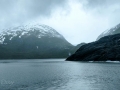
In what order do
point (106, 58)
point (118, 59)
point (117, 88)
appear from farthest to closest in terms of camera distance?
1. point (106, 58)
2. point (118, 59)
3. point (117, 88)

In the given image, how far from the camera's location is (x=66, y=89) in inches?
1781

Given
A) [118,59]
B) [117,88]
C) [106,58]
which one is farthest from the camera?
[106,58]

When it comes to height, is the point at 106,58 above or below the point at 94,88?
above

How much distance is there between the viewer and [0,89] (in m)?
45.8

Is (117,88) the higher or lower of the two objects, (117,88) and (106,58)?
the lower

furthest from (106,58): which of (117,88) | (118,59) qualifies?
(117,88)

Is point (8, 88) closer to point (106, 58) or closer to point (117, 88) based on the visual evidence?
point (117, 88)

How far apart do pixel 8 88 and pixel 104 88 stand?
25632mm

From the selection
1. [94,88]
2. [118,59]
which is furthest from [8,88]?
[118,59]

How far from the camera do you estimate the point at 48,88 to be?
4691 cm

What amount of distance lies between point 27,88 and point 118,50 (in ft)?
555

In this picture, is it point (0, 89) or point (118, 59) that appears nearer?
point (0, 89)

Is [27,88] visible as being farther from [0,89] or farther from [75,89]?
[75,89]

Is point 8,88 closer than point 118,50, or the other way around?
point 8,88
